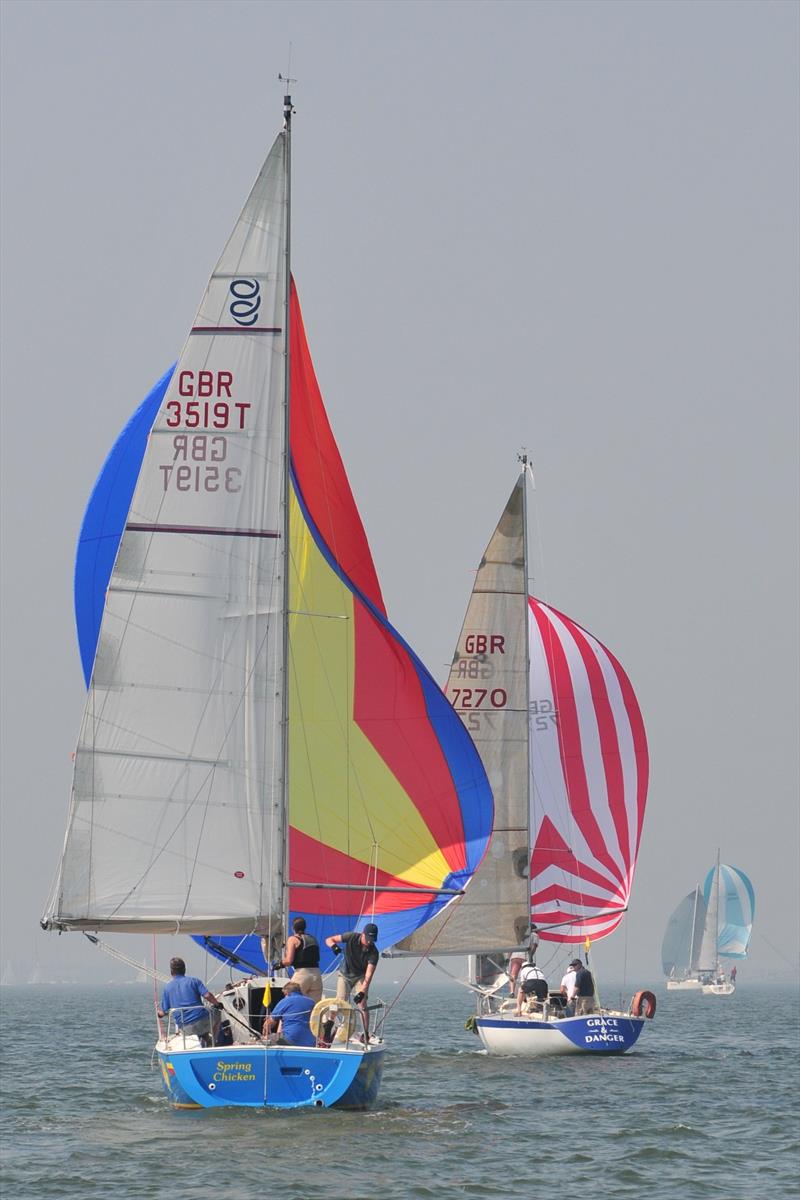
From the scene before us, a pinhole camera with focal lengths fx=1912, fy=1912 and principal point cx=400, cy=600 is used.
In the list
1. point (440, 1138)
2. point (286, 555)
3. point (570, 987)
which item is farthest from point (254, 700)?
point (570, 987)

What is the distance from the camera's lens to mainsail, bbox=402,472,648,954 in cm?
3506

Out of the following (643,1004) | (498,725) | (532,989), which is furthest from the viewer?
(498,725)

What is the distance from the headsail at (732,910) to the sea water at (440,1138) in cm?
8073

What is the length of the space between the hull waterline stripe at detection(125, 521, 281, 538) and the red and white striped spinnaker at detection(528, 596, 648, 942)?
48.9 ft

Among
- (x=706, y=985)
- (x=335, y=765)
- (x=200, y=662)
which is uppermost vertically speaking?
(x=200, y=662)

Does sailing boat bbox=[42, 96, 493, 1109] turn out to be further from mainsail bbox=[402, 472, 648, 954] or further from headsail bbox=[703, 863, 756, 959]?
headsail bbox=[703, 863, 756, 959]

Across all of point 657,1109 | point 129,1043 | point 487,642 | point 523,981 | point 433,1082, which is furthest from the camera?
point 129,1043

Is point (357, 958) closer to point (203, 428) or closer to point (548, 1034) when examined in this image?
point (203, 428)

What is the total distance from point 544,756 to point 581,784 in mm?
873

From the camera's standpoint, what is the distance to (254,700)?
2202 cm

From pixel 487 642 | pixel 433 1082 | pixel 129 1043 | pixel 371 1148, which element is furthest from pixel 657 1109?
pixel 129 1043

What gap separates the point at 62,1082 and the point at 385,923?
7.60m

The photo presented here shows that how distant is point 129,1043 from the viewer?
42656mm

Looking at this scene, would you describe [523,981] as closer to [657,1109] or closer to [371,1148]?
[657,1109]
